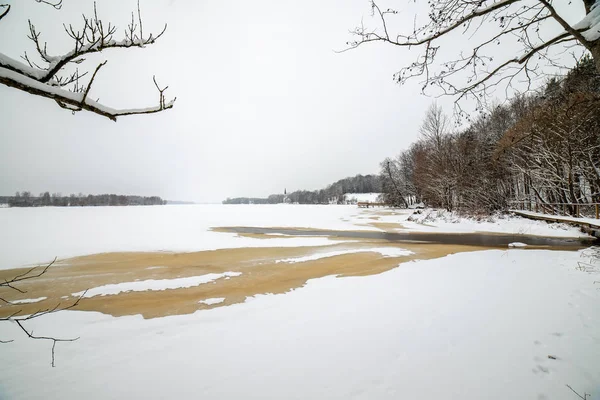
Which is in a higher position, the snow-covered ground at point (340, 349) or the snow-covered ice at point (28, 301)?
the snow-covered ground at point (340, 349)

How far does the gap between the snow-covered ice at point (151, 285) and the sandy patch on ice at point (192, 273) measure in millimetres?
191

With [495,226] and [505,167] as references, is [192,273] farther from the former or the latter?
[505,167]

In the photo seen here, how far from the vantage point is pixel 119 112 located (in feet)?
7.23

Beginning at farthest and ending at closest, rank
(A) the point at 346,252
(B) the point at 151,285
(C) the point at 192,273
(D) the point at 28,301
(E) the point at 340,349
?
(A) the point at 346,252
(C) the point at 192,273
(B) the point at 151,285
(D) the point at 28,301
(E) the point at 340,349

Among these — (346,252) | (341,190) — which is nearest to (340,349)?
(346,252)

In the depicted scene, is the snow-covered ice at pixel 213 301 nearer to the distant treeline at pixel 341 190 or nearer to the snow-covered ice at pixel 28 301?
the snow-covered ice at pixel 28 301

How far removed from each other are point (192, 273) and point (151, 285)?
3.90ft

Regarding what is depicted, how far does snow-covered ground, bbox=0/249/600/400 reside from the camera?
91.9 inches

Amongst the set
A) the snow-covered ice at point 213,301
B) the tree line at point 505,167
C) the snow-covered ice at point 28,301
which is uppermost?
the tree line at point 505,167

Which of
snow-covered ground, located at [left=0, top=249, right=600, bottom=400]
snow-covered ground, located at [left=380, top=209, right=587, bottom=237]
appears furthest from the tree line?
snow-covered ground, located at [left=0, top=249, right=600, bottom=400]

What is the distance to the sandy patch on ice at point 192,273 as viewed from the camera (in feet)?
16.2

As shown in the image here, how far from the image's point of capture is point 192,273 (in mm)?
7137

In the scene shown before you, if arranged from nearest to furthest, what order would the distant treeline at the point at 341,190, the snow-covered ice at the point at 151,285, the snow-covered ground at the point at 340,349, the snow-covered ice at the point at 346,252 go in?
the snow-covered ground at the point at 340,349, the snow-covered ice at the point at 151,285, the snow-covered ice at the point at 346,252, the distant treeline at the point at 341,190

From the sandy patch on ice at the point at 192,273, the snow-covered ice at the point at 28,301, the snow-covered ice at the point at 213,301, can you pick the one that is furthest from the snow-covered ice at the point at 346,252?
the snow-covered ice at the point at 28,301
